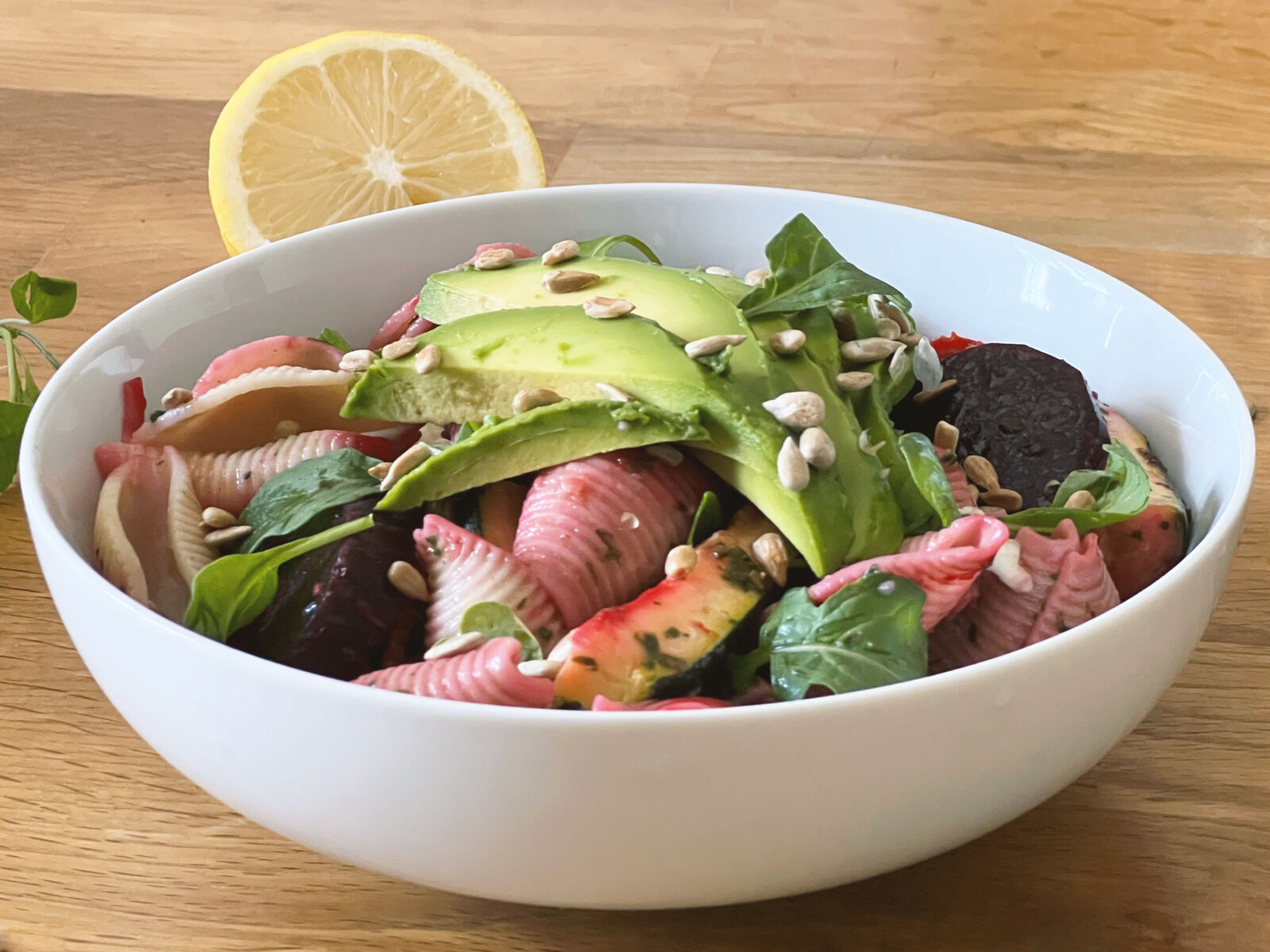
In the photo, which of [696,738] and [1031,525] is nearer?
[696,738]

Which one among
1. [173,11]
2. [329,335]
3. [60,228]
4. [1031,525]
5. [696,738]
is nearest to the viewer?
[696,738]

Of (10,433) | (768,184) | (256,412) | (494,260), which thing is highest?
(494,260)

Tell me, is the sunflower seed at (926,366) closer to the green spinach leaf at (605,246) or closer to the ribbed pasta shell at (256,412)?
the green spinach leaf at (605,246)

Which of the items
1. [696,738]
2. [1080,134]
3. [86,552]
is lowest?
[1080,134]

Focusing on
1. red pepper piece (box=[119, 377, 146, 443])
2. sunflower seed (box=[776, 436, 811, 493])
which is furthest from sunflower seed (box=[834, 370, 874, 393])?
red pepper piece (box=[119, 377, 146, 443])

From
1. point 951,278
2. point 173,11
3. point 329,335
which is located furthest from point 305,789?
point 173,11

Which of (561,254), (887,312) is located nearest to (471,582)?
(561,254)

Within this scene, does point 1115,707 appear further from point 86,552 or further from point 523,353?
point 86,552

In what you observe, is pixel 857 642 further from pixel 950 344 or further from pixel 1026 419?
pixel 950 344
